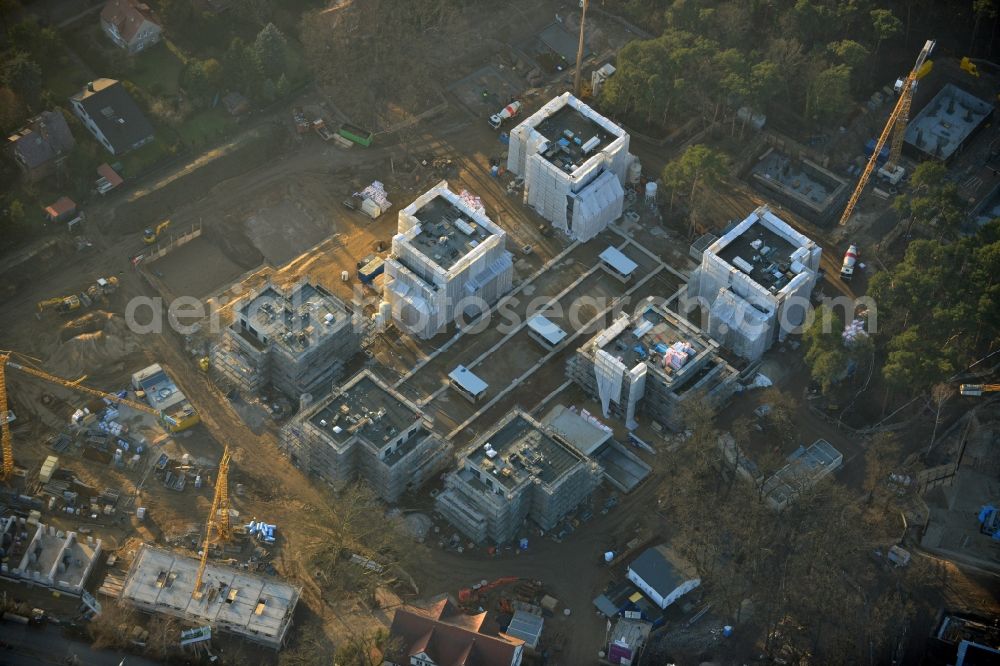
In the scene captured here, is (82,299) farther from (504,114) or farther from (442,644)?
(442,644)

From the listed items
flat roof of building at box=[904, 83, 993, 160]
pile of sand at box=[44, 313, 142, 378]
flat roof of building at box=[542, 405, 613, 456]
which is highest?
pile of sand at box=[44, 313, 142, 378]

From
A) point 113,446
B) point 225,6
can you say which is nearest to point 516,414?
point 113,446

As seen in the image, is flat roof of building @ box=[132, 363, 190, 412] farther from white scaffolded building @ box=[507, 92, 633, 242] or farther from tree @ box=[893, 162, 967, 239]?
tree @ box=[893, 162, 967, 239]

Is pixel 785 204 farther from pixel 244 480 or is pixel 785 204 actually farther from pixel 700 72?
pixel 244 480

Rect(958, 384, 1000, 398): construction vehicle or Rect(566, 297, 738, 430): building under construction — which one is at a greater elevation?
Rect(566, 297, 738, 430): building under construction

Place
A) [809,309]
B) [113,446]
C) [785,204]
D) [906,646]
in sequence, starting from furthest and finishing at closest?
[785,204]
[809,309]
[113,446]
[906,646]

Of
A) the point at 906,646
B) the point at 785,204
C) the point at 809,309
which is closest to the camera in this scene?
the point at 906,646

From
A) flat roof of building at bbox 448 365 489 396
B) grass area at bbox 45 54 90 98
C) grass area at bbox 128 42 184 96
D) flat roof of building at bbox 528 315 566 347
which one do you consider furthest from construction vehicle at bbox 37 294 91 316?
flat roof of building at bbox 528 315 566 347
